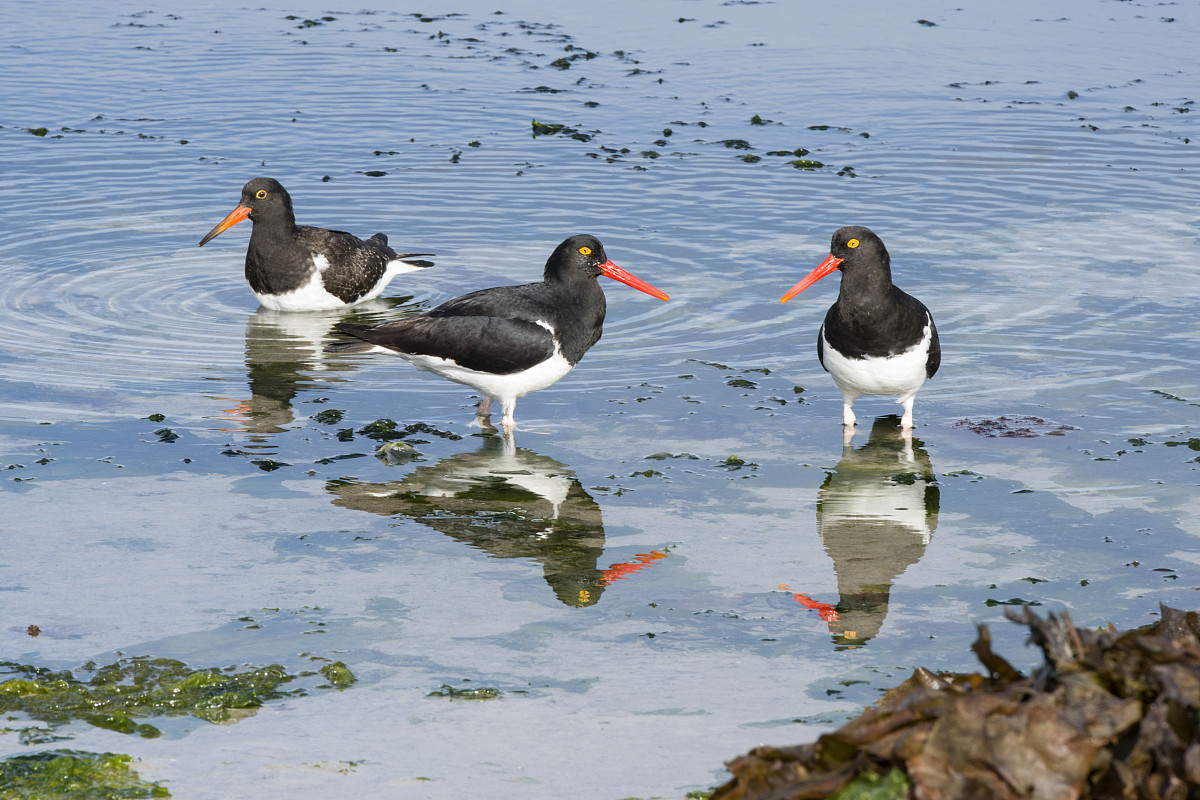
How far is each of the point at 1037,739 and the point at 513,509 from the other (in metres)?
4.45

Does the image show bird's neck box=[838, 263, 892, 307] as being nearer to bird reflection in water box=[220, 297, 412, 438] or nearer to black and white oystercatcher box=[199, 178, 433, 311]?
bird reflection in water box=[220, 297, 412, 438]

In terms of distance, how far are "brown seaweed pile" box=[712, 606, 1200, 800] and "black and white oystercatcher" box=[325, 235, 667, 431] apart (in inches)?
207

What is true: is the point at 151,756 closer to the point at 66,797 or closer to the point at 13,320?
the point at 66,797

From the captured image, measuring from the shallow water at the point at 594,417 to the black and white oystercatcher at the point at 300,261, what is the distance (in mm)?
268

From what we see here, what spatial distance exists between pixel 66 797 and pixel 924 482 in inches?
199

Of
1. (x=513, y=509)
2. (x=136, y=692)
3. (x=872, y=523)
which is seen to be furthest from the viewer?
(x=513, y=509)

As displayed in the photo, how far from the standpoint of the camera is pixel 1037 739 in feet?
10.7

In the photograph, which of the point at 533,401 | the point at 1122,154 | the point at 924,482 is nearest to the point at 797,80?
the point at 1122,154

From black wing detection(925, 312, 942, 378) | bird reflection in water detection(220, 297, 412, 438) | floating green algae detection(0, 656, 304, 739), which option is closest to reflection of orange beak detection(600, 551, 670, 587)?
floating green algae detection(0, 656, 304, 739)

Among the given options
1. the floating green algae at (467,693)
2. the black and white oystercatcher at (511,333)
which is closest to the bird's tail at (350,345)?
the black and white oystercatcher at (511,333)

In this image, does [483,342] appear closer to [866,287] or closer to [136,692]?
[866,287]

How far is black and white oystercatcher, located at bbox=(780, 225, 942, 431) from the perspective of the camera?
328 inches

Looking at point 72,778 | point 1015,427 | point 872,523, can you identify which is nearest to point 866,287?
point 1015,427

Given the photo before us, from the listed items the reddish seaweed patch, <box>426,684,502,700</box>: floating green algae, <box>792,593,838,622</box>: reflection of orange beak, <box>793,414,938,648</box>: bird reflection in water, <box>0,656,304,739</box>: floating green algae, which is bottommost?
<box>793,414,938,648</box>: bird reflection in water
